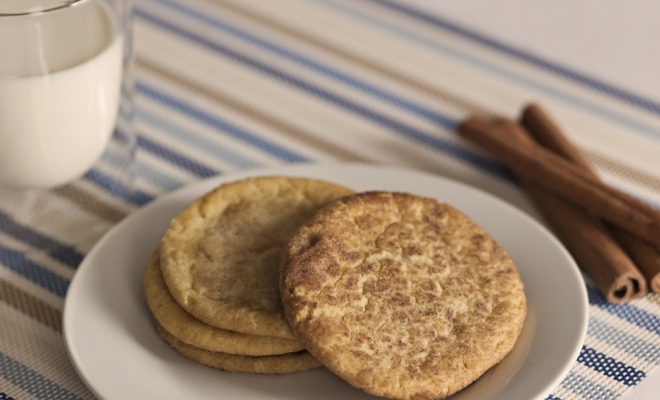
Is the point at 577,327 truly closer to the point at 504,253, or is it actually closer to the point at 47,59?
the point at 504,253

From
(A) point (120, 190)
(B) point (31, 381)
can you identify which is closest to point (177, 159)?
(A) point (120, 190)

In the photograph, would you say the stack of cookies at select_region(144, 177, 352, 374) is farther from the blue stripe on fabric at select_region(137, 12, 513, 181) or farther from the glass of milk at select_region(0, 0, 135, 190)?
the blue stripe on fabric at select_region(137, 12, 513, 181)

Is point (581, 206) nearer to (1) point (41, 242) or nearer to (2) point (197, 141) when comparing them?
(2) point (197, 141)

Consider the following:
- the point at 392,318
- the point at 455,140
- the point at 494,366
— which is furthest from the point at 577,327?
the point at 455,140

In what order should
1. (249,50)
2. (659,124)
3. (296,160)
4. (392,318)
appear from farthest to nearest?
(249,50), (659,124), (296,160), (392,318)

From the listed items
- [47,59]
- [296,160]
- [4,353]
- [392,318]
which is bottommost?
[4,353]

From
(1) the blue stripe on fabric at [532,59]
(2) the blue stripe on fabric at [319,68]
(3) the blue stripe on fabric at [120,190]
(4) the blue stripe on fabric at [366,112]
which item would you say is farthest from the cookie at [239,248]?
(1) the blue stripe on fabric at [532,59]
